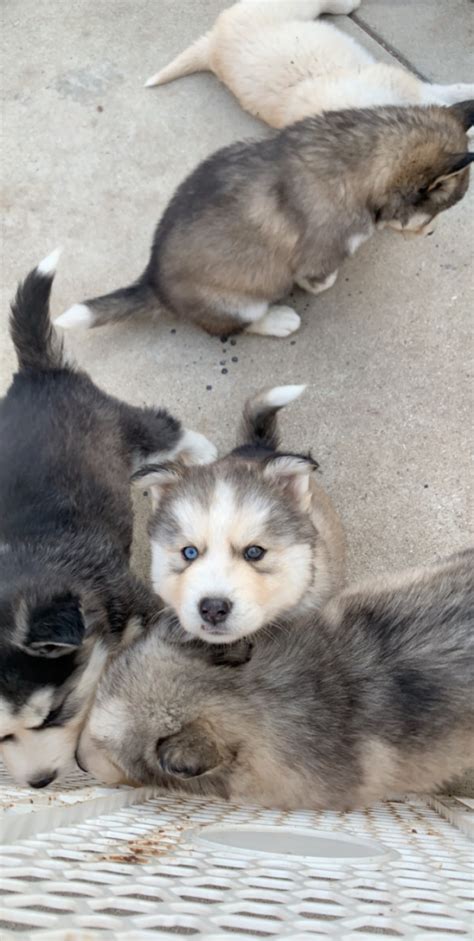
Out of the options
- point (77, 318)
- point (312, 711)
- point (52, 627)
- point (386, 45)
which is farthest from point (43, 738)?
point (386, 45)

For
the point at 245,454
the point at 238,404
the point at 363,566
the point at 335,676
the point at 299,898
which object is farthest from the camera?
the point at 238,404

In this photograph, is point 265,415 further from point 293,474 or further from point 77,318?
point 77,318

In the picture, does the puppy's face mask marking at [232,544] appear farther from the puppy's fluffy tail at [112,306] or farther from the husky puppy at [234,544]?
the puppy's fluffy tail at [112,306]

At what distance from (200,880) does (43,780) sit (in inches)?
41.8

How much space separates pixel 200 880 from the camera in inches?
59.4

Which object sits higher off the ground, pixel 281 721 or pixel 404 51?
pixel 404 51

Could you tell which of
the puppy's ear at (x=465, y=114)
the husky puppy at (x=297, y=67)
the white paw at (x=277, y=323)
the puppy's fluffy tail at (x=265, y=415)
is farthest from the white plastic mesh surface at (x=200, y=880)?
the husky puppy at (x=297, y=67)

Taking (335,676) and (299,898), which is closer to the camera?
(299,898)

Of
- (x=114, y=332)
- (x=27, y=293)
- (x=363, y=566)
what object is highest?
(x=27, y=293)

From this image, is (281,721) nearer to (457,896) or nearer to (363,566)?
(457,896)

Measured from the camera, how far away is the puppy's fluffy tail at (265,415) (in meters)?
2.71

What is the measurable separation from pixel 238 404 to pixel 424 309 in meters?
1.00

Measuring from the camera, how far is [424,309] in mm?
3586

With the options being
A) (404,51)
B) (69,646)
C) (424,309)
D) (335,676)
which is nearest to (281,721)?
(335,676)
